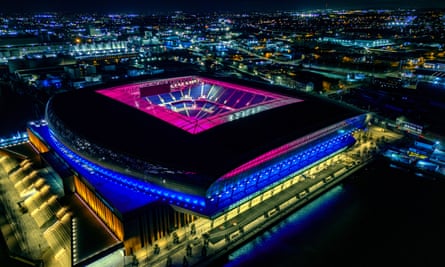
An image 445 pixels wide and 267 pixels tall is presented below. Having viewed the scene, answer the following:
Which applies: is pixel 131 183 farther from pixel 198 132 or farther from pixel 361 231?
pixel 361 231

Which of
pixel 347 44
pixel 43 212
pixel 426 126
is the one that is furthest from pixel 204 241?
pixel 347 44

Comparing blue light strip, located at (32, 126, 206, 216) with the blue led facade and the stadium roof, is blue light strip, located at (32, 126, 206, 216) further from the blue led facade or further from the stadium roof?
the stadium roof

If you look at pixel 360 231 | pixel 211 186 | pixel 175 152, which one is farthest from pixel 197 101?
pixel 360 231

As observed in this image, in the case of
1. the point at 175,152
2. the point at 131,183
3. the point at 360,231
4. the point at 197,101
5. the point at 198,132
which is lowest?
the point at 360,231

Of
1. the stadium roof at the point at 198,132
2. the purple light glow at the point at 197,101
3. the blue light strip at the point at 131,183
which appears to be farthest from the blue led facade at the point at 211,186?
the purple light glow at the point at 197,101

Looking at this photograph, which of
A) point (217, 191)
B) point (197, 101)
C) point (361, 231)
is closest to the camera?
point (217, 191)

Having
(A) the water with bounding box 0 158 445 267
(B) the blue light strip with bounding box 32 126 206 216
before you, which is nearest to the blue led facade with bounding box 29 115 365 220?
(B) the blue light strip with bounding box 32 126 206 216
